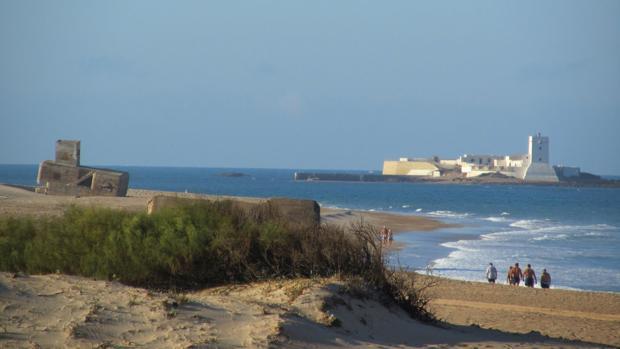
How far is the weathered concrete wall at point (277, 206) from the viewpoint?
11.0 meters

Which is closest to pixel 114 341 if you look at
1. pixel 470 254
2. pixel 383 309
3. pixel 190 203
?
pixel 383 309

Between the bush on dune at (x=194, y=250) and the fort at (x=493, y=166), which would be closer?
the bush on dune at (x=194, y=250)

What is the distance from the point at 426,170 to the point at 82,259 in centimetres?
15416

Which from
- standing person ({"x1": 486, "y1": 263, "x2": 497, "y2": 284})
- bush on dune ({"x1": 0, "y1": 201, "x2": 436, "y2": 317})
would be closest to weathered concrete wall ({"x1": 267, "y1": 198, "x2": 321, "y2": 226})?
bush on dune ({"x1": 0, "y1": 201, "x2": 436, "y2": 317})

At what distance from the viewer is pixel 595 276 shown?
25.0m

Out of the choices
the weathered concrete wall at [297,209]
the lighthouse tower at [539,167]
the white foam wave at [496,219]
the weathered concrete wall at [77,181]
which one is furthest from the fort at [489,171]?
the weathered concrete wall at [297,209]

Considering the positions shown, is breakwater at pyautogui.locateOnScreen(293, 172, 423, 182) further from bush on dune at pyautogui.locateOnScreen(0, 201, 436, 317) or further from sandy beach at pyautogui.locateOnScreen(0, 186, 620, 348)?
sandy beach at pyautogui.locateOnScreen(0, 186, 620, 348)

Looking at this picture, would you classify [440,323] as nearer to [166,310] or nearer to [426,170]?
[166,310]

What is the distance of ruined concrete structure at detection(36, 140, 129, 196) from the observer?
103ft

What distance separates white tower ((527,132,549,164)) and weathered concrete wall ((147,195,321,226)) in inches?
4757

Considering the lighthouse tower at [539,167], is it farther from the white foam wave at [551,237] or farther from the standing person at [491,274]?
the standing person at [491,274]

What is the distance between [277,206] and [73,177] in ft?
70.6

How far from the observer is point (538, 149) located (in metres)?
135

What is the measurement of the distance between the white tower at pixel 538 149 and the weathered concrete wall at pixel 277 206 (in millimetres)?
120831
